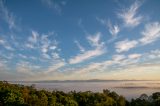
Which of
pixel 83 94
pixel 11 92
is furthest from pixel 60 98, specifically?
pixel 11 92

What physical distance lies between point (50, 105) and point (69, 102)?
20.1ft

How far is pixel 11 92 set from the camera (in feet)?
197

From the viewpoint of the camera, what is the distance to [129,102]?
80.9 metres

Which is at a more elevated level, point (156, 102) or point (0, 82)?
point (0, 82)

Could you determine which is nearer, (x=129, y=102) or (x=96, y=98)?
(x=96, y=98)

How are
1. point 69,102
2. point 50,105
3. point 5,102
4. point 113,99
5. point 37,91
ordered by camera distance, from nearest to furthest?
1. point 5,102
2. point 50,105
3. point 69,102
4. point 37,91
5. point 113,99

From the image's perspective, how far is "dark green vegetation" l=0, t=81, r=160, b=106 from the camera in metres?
58.9

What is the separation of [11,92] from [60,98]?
587 inches

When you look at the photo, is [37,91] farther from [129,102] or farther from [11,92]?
[129,102]

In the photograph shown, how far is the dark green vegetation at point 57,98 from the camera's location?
58.9 metres

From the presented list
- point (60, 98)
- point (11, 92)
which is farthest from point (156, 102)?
point (11, 92)

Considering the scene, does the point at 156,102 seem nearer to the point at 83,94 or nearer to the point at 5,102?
the point at 83,94

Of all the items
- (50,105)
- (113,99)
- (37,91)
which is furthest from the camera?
(113,99)

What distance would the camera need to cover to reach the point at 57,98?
71625 mm
